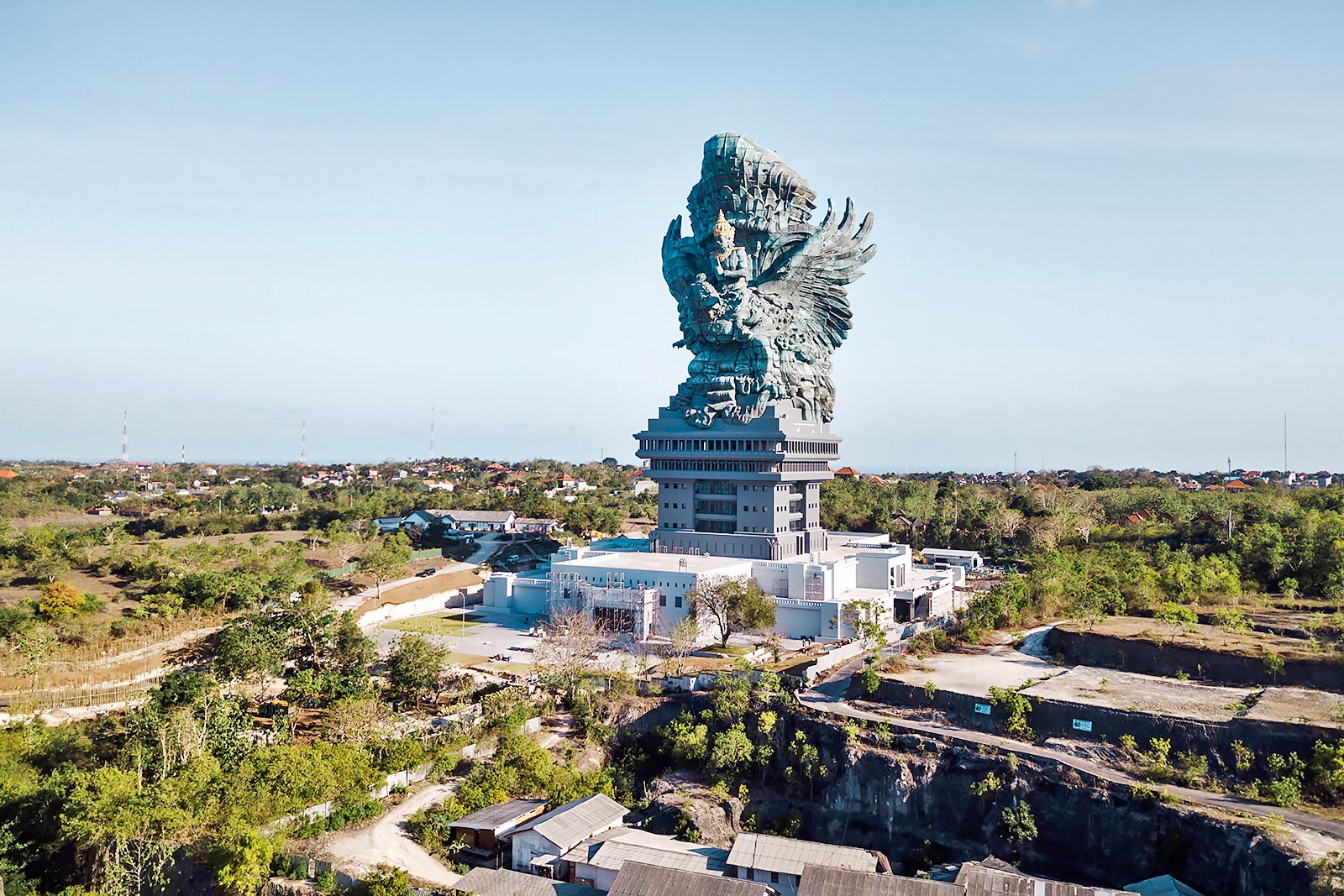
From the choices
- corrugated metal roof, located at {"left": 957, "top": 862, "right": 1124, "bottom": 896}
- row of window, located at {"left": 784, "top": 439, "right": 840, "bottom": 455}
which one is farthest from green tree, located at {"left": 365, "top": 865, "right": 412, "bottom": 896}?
row of window, located at {"left": 784, "top": 439, "right": 840, "bottom": 455}

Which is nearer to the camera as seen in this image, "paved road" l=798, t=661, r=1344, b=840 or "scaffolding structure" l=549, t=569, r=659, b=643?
"paved road" l=798, t=661, r=1344, b=840

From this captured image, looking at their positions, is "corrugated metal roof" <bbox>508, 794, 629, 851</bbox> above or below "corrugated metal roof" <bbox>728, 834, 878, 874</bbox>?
above

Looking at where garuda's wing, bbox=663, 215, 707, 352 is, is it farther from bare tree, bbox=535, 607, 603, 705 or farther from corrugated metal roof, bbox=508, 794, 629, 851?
corrugated metal roof, bbox=508, 794, 629, 851

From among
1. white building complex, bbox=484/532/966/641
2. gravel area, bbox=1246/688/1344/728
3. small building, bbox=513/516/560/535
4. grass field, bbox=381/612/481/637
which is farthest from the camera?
small building, bbox=513/516/560/535

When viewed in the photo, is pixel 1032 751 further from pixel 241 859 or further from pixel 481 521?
pixel 481 521

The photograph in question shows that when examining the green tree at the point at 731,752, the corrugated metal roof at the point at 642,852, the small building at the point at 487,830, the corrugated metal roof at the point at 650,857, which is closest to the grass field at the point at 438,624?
the green tree at the point at 731,752

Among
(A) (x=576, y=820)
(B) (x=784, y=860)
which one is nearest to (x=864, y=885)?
(B) (x=784, y=860)

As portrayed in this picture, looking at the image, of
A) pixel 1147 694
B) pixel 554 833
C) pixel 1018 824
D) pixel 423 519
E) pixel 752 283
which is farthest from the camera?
pixel 423 519
